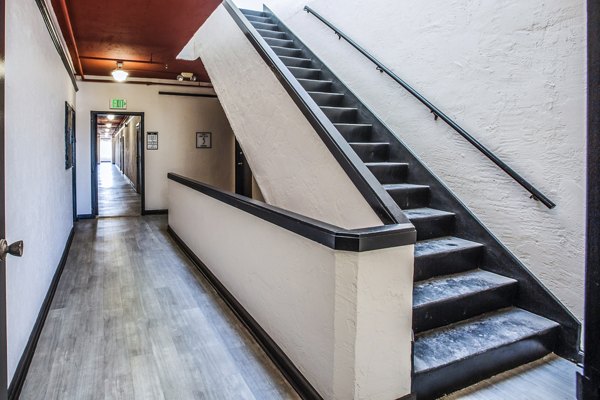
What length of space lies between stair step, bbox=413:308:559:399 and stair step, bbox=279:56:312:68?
3.57 metres

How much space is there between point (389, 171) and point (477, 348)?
169 cm

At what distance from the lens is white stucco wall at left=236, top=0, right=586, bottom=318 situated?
237cm

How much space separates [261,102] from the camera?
12.1ft

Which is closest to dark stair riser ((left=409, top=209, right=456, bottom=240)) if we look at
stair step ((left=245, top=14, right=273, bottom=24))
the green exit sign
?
stair step ((left=245, top=14, right=273, bottom=24))

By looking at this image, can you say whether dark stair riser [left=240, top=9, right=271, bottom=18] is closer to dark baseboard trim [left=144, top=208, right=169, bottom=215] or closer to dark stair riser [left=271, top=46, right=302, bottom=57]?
dark stair riser [left=271, top=46, right=302, bottom=57]

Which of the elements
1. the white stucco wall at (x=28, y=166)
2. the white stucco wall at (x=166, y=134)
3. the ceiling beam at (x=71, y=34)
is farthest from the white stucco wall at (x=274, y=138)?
the white stucco wall at (x=166, y=134)

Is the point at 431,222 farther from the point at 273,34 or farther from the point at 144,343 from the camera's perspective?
the point at 273,34

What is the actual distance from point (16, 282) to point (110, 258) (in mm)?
2637

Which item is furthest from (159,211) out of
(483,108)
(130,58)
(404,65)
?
(483,108)

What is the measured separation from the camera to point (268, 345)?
2.44m

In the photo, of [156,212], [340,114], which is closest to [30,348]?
[340,114]

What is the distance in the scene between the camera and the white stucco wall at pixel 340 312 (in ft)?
5.60

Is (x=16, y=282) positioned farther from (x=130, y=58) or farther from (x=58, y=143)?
(x=130, y=58)

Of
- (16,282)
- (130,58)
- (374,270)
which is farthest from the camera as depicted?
(130,58)
